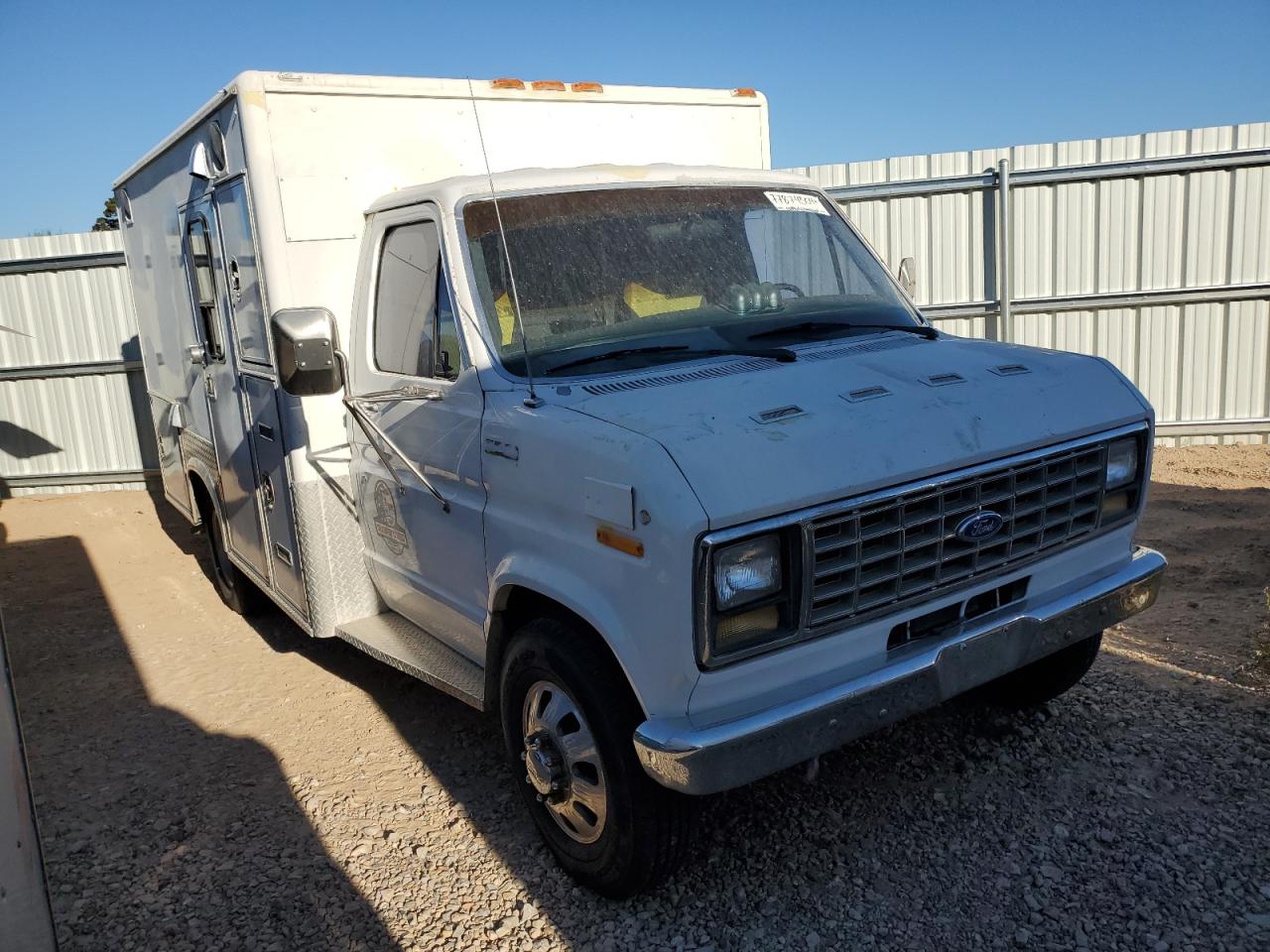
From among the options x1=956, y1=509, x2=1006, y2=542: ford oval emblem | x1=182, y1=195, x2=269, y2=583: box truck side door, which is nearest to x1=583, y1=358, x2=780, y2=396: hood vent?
x1=956, y1=509, x2=1006, y2=542: ford oval emblem

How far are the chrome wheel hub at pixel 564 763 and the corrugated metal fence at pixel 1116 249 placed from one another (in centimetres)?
787

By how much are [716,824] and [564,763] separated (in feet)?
2.48

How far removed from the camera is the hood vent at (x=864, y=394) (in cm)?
315

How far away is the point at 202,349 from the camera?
5.99 metres

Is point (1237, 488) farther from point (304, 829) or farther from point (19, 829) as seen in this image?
point (19, 829)

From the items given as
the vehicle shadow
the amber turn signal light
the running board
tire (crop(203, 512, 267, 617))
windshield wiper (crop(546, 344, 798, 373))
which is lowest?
the vehicle shadow

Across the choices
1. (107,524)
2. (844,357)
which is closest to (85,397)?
(107,524)

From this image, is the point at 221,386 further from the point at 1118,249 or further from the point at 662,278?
the point at 1118,249

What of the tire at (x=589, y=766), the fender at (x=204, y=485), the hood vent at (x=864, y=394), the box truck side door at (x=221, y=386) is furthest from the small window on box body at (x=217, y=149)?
the hood vent at (x=864, y=394)

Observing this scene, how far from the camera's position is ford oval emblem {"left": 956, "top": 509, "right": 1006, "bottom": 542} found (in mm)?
3094

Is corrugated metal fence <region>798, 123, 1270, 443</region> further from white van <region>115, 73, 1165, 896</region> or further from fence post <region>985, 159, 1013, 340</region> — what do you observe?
white van <region>115, 73, 1165, 896</region>

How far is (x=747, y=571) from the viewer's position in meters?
2.78

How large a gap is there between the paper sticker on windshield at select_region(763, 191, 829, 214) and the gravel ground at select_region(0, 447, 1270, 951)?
226cm

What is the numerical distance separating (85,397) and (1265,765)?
11.7 metres
